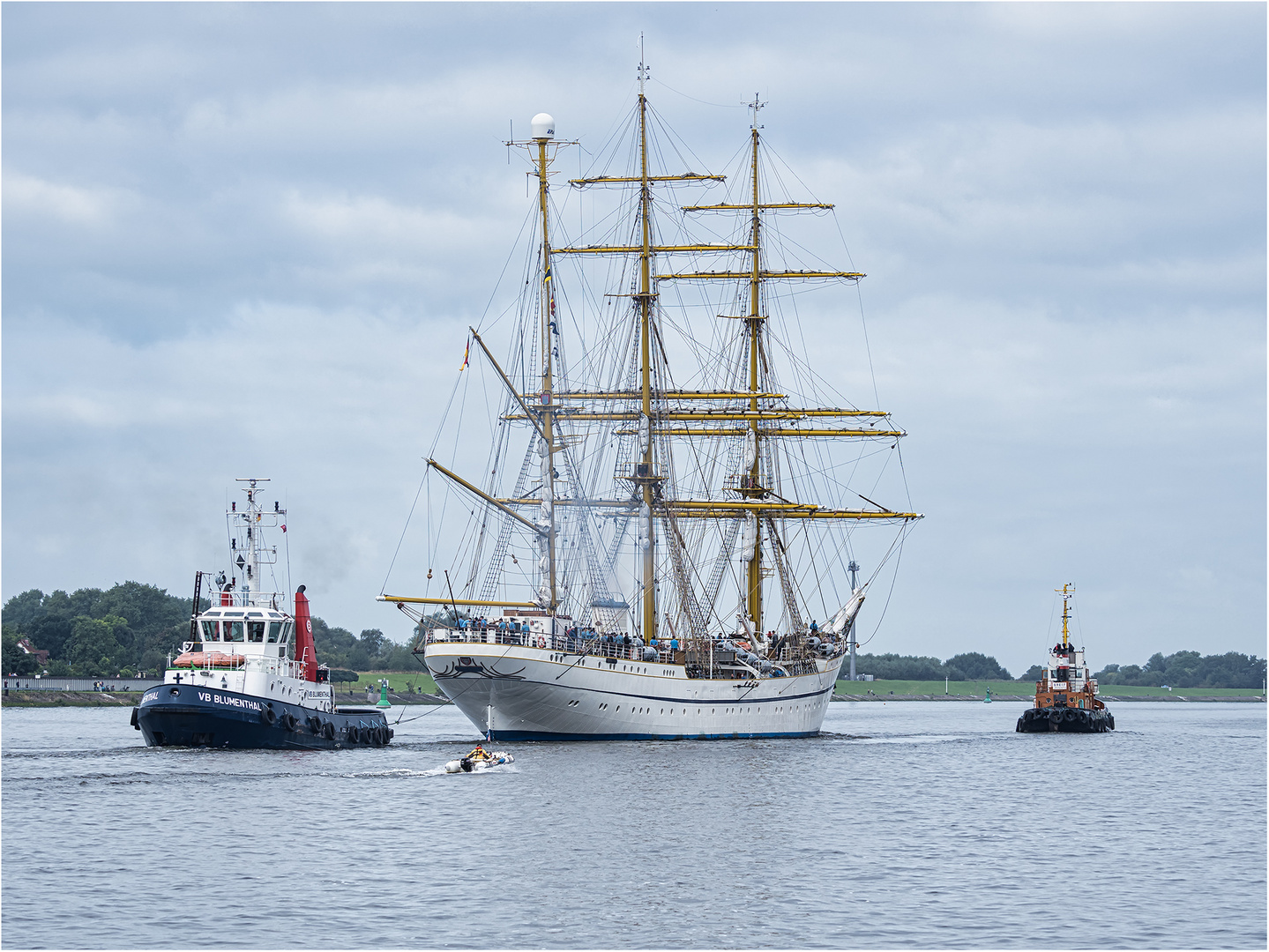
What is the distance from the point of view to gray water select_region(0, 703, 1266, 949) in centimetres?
4050

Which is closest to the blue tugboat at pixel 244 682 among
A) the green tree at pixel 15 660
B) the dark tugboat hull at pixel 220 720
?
the dark tugboat hull at pixel 220 720

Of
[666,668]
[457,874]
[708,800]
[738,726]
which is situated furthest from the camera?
[738,726]

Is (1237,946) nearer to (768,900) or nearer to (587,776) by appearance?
(768,900)

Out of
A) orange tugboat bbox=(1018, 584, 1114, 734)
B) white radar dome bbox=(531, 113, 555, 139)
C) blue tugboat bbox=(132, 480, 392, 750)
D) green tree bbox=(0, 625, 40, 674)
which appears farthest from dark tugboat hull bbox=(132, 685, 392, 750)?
green tree bbox=(0, 625, 40, 674)

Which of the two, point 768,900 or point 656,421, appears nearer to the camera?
point 768,900

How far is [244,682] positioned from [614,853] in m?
40.5

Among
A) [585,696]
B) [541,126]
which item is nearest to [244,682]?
[585,696]

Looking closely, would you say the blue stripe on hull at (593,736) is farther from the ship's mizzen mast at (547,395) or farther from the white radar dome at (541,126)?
the white radar dome at (541,126)

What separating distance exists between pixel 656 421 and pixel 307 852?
215 ft

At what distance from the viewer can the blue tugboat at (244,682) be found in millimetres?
84625

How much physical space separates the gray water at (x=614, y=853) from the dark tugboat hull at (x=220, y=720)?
1.67 meters

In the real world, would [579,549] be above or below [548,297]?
below

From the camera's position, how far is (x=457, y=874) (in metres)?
48.2

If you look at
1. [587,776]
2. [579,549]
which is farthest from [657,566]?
[587,776]
